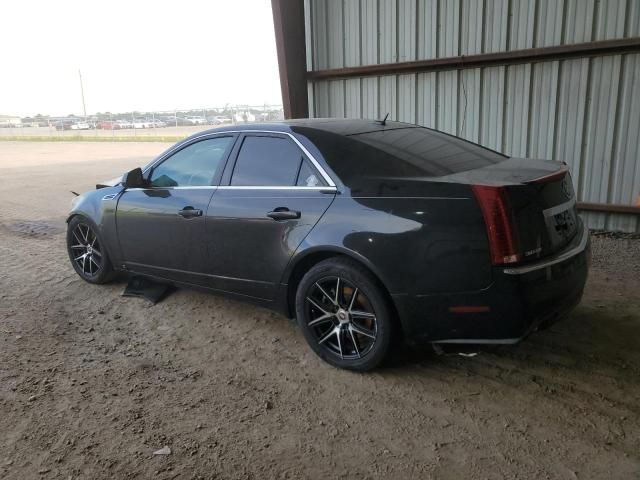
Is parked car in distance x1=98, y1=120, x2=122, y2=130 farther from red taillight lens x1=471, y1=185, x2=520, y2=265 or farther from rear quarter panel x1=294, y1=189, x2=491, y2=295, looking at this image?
red taillight lens x1=471, y1=185, x2=520, y2=265

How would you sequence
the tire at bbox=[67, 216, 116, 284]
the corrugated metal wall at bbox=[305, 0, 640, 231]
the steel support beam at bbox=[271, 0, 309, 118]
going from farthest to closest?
the steel support beam at bbox=[271, 0, 309, 118] < the corrugated metal wall at bbox=[305, 0, 640, 231] < the tire at bbox=[67, 216, 116, 284]

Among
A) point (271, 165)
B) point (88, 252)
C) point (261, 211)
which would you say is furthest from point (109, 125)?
point (261, 211)

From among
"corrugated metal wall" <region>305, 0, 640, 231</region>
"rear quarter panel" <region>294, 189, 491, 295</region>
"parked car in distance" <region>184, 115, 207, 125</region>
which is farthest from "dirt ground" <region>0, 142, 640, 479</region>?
"parked car in distance" <region>184, 115, 207, 125</region>

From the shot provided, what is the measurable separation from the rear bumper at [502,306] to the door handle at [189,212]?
70.3 inches

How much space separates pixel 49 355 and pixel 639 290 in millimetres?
4882

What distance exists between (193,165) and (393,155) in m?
1.74

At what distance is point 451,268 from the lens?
3.05 meters

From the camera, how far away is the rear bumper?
9.77 ft

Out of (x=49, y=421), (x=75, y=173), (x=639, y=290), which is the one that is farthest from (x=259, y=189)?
(x=75, y=173)

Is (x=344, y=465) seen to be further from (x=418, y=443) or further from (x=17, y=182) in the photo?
(x=17, y=182)

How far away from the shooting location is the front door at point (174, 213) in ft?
14.2

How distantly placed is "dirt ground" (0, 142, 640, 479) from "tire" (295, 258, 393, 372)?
0.47 feet

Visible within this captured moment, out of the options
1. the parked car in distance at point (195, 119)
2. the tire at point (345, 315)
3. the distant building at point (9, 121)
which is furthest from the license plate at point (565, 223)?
the distant building at point (9, 121)

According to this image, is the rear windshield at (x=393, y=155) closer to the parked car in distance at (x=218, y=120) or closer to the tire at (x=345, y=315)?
the tire at (x=345, y=315)
